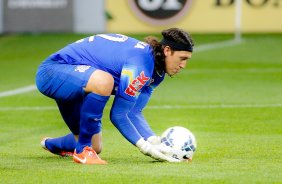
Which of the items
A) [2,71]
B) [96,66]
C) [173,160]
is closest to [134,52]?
[96,66]

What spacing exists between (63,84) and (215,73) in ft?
33.7

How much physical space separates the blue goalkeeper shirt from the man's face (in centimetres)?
15

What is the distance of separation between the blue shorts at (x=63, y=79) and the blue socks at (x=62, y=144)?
0.58 m

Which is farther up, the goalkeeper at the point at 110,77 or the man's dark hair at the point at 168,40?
the man's dark hair at the point at 168,40

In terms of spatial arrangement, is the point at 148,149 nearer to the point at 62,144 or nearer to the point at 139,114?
the point at 139,114

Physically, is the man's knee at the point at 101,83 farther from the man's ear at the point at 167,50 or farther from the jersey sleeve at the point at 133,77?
the man's ear at the point at 167,50

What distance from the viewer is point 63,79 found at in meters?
9.81

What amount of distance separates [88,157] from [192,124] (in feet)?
11.5

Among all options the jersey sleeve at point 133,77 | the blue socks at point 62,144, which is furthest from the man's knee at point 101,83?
the blue socks at point 62,144

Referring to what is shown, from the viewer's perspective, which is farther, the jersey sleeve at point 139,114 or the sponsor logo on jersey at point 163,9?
the sponsor logo on jersey at point 163,9

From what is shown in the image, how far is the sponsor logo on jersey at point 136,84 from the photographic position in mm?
9390

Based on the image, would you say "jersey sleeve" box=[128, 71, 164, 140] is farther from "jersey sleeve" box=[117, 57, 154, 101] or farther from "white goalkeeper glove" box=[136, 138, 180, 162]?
"jersey sleeve" box=[117, 57, 154, 101]

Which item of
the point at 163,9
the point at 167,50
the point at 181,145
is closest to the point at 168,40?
the point at 167,50

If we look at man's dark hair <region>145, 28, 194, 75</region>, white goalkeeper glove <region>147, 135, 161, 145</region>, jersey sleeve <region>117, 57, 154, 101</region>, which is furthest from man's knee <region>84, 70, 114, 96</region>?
white goalkeeper glove <region>147, 135, 161, 145</region>
